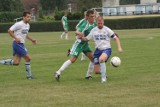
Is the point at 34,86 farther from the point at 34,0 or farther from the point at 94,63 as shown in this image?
the point at 34,0

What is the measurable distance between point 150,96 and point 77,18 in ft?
198

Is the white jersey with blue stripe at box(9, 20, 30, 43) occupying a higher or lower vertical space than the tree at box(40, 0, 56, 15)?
higher

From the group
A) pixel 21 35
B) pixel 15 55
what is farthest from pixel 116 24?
pixel 21 35

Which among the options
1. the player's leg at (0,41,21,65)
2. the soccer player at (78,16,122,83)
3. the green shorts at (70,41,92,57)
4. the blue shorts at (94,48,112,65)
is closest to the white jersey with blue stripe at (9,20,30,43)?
the player's leg at (0,41,21,65)

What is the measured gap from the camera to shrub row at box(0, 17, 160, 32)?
202 feet

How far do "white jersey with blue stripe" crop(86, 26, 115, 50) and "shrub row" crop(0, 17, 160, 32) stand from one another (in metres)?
49.3

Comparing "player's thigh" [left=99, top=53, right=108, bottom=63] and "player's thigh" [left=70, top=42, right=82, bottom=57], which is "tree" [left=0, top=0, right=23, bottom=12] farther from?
"player's thigh" [left=99, top=53, right=108, bottom=63]

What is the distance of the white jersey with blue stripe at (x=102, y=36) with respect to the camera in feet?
40.5

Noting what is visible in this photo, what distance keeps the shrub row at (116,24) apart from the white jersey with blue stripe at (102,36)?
49275mm

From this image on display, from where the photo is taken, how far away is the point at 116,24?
6300 cm

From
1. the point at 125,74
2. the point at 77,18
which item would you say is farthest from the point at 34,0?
the point at 125,74

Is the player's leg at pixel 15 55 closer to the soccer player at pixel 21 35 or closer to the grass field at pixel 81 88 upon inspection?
the soccer player at pixel 21 35

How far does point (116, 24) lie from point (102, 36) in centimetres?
5095

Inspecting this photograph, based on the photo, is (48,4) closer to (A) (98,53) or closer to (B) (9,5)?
(B) (9,5)
